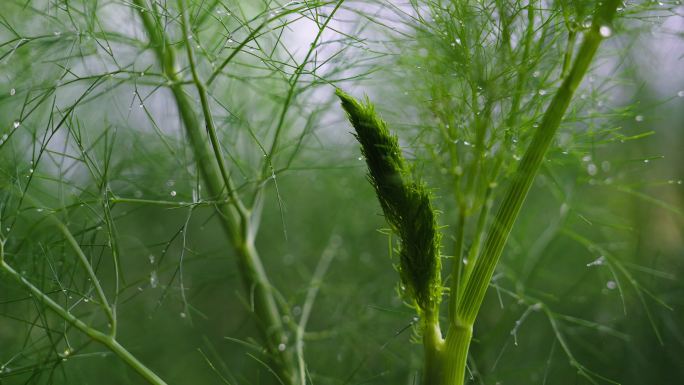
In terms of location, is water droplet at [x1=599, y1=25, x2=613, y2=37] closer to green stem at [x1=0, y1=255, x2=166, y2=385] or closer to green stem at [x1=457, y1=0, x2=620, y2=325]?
green stem at [x1=457, y1=0, x2=620, y2=325]

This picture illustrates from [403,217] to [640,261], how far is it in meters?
0.60

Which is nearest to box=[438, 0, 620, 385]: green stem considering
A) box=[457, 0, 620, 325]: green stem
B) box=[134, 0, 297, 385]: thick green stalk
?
box=[457, 0, 620, 325]: green stem

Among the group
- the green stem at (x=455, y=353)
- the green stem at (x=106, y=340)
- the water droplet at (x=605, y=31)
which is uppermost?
the water droplet at (x=605, y=31)

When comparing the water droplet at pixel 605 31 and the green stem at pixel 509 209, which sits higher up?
the water droplet at pixel 605 31

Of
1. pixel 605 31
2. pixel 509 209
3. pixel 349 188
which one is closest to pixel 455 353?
pixel 509 209

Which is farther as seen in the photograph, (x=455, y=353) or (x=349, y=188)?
(x=349, y=188)

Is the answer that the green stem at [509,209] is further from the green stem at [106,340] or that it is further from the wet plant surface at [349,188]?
the green stem at [106,340]

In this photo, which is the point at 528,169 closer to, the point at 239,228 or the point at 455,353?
the point at 455,353

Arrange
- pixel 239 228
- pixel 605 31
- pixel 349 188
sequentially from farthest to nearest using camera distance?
pixel 349 188 < pixel 239 228 < pixel 605 31

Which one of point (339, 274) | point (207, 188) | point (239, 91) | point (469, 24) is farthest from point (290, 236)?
point (469, 24)

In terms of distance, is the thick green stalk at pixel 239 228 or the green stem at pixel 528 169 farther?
the thick green stalk at pixel 239 228

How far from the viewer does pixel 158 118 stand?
0.82 meters

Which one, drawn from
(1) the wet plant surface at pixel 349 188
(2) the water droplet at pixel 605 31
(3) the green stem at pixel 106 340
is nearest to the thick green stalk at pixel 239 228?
(1) the wet plant surface at pixel 349 188

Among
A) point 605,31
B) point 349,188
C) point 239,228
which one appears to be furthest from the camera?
point 349,188
